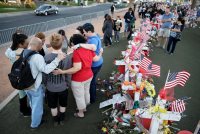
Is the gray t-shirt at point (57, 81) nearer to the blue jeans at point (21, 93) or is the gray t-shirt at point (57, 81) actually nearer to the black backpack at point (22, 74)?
the black backpack at point (22, 74)

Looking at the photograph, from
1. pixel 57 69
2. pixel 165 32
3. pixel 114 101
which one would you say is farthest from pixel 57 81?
pixel 165 32

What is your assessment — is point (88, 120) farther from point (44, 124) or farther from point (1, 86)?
point (1, 86)

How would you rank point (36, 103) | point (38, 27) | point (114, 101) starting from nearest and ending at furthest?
point (36, 103), point (114, 101), point (38, 27)

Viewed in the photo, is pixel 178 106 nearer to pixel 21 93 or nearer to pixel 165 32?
pixel 21 93

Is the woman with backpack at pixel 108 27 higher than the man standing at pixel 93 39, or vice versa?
the man standing at pixel 93 39

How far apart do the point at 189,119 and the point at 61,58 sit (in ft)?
12.0

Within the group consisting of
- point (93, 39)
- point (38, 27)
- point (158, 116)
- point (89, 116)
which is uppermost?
point (93, 39)

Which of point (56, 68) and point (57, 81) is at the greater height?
point (56, 68)

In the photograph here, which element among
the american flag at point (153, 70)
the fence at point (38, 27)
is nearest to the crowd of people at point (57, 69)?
the american flag at point (153, 70)

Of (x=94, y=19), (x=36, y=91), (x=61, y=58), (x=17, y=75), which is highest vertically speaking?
(x=61, y=58)

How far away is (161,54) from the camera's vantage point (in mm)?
12375

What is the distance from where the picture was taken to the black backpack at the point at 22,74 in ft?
15.3

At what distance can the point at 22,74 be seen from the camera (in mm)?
4664

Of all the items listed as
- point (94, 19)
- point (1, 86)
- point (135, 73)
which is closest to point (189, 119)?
point (135, 73)
